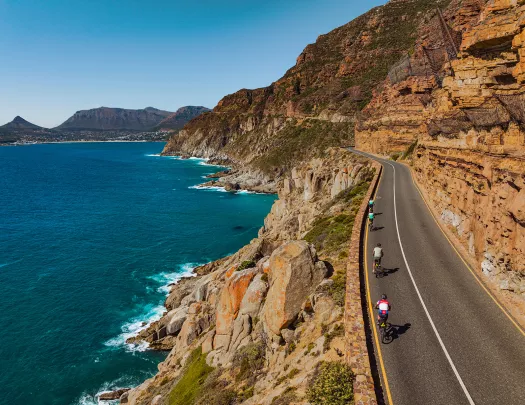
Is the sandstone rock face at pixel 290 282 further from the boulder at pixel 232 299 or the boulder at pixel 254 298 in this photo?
the boulder at pixel 232 299

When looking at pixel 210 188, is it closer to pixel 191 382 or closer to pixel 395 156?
pixel 395 156

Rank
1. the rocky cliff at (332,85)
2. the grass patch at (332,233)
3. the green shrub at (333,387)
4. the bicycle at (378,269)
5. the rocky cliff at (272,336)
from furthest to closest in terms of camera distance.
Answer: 1. the rocky cliff at (332,85)
2. the grass patch at (332,233)
3. the bicycle at (378,269)
4. the rocky cliff at (272,336)
5. the green shrub at (333,387)

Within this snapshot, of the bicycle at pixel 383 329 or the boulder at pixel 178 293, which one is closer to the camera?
the bicycle at pixel 383 329

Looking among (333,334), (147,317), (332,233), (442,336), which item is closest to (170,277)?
(147,317)

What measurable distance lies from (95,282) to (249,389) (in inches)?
1518

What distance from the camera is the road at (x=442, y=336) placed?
1064 centimetres

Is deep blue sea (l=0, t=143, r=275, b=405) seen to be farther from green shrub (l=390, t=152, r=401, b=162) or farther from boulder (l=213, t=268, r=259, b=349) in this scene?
green shrub (l=390, t=152, r=401, b=162)

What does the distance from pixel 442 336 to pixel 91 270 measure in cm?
5002

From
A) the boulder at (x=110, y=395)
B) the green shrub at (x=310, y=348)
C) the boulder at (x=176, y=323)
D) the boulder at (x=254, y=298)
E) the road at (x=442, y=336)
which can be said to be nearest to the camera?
the road at (x=442, y=336)

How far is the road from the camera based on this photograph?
419 inches

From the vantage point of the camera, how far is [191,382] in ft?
66.0

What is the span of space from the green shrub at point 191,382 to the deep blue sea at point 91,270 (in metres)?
11.3

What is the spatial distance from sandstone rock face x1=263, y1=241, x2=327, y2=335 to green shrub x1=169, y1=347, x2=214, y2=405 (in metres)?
5.91

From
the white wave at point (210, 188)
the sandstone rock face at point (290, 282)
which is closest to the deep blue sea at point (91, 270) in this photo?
the white wave at point (210, 188)
